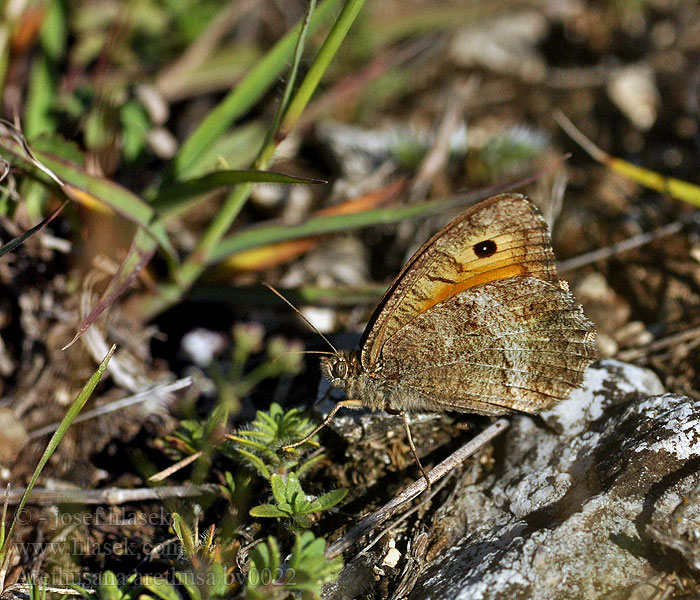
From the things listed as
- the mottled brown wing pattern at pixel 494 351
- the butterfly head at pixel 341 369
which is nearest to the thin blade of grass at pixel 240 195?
the butterfly head at pixel 341 369

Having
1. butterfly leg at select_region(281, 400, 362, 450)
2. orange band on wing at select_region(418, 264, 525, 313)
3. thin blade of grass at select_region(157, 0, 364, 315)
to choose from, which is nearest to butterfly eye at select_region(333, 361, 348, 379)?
butterfly leg at select_region(281, 400, 362, 450)

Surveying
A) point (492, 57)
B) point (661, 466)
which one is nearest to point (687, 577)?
point (661, 466)

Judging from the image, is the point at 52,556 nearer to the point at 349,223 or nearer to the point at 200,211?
the point at 349,223

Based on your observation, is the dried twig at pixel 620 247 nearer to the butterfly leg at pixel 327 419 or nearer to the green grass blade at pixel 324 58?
the butterfly leg at pixel 327 419

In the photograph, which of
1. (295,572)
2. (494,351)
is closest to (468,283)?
(494,351)

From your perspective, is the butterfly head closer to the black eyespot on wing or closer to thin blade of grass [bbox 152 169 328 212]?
the black eyespot on wing

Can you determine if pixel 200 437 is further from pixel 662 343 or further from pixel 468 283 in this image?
pixel 662 343
